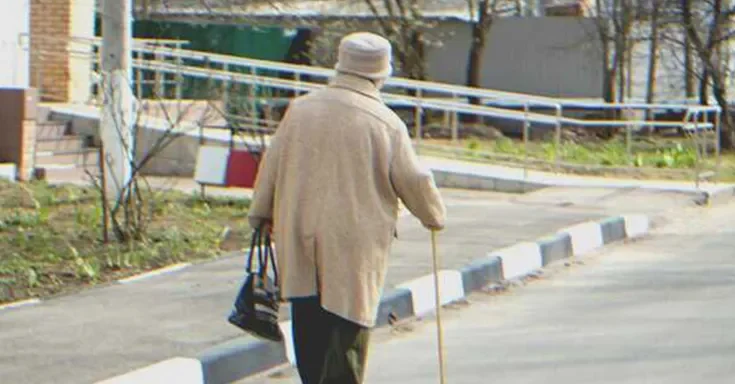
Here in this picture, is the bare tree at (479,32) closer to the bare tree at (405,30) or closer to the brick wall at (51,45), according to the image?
the bare tree at (405,30)

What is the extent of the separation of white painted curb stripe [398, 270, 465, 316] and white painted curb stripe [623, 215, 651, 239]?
172 inches

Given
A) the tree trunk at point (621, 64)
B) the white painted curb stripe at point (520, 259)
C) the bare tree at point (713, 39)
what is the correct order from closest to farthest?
the white painted curb stripe at point (520, 259) → the bare tree at point (713, 39) → the tree trunk at point (621, 64)

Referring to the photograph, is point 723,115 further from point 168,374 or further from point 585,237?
point 168,374

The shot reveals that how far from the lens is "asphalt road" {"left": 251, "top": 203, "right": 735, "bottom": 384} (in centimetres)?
796

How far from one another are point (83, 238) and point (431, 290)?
305cm

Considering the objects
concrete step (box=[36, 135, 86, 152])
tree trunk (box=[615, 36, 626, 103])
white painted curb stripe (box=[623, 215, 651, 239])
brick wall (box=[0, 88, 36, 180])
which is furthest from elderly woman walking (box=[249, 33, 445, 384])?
tree trunk (box=[615, 36, 626, 103])

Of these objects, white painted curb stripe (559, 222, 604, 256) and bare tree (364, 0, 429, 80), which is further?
bare tree (364, 0, 429, 80)

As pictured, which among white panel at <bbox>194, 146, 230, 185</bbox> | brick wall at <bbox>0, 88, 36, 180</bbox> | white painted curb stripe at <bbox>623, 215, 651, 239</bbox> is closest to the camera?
white panel at <bbox>194, 146, 230, 185</bbox>

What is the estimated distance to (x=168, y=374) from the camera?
7.23m

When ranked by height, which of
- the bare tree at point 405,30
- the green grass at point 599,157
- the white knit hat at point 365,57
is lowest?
the green grass at point 599,157

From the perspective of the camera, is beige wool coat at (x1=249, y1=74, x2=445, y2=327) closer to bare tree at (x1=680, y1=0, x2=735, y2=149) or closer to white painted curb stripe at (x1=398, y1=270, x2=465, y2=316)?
white painted curb stripe at (x1=398, y1=270, x2=465, y2=316)

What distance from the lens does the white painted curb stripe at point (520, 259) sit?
37.9 ft

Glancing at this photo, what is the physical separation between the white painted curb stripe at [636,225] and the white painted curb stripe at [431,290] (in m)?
4.37

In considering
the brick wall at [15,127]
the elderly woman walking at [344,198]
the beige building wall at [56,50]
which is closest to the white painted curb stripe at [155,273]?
the elderly woman walking at [344,198]
